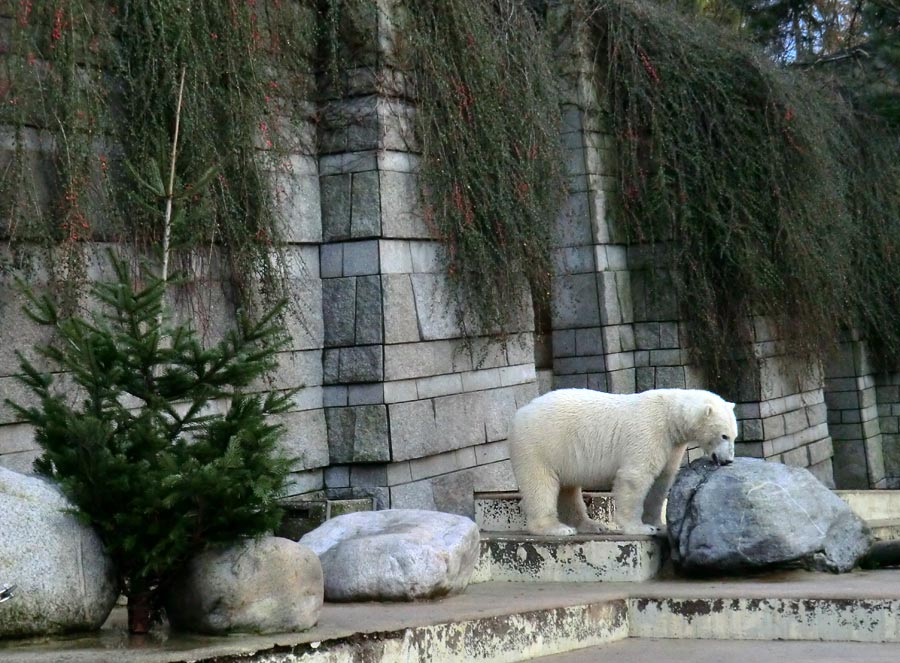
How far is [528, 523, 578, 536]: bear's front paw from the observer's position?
7561 mm

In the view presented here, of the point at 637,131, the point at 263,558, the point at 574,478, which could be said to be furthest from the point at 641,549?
the point at 637,131

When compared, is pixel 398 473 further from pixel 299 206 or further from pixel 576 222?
pixel 576 222

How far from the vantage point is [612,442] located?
24.7 feet

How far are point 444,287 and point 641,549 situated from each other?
211cm

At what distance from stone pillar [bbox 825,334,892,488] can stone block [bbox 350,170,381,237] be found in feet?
25.2

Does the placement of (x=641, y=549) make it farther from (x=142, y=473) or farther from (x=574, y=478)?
(x=142, y=473)

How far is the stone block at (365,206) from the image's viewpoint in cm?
800

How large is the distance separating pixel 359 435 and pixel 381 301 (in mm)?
783

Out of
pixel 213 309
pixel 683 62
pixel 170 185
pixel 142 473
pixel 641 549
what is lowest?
pixel 641 549

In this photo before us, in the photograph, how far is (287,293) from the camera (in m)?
7.54

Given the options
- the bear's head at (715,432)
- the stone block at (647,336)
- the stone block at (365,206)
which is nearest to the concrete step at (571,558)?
the bear's head at (715,432)

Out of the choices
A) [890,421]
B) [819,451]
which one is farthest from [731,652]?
[890,421]

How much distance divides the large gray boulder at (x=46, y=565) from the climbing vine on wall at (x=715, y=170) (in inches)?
251

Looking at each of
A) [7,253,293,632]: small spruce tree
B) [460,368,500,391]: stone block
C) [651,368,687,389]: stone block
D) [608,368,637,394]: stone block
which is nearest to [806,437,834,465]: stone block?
[651,368,687,389]: stone block
